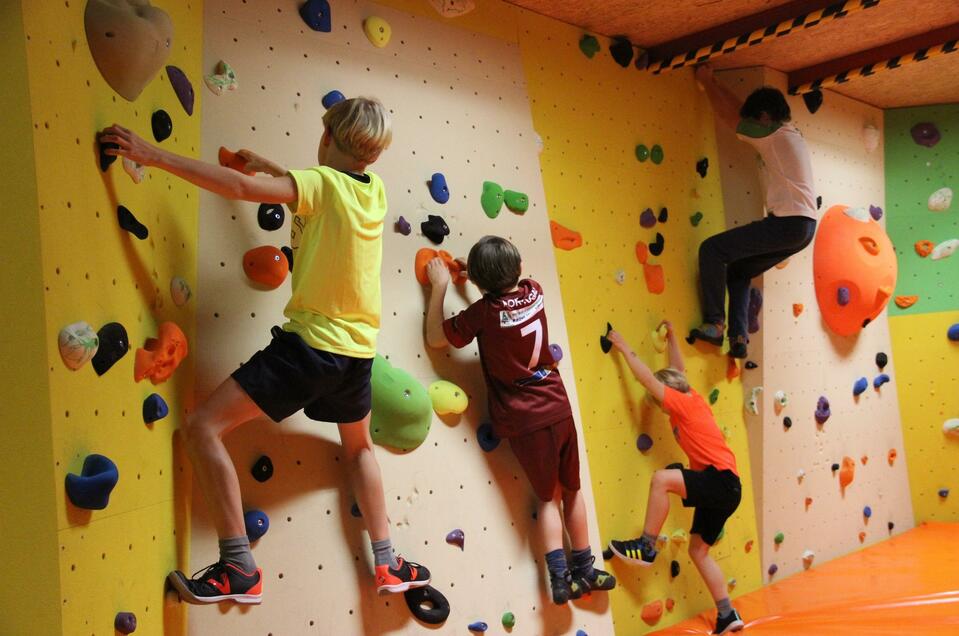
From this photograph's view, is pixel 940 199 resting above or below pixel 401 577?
above

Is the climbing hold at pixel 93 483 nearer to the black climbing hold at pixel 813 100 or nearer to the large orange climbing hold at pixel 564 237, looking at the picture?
the large orange climbing hold at pixel 564 237

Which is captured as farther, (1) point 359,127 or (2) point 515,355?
(2) point 515,355

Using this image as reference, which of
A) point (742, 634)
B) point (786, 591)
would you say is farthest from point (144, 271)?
point (786, 591)

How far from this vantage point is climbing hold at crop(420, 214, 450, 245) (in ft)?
9.64

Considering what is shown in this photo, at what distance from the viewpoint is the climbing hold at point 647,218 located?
379 cm

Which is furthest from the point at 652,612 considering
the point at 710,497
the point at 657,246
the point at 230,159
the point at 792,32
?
the point at 792,32

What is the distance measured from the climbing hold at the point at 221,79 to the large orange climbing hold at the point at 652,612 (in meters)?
2.39

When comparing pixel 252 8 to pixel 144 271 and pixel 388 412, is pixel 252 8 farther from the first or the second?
pixel 388 412

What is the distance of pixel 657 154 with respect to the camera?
12.9ft

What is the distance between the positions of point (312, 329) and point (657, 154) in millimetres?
2162

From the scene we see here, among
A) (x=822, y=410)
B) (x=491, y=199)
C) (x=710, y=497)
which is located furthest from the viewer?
(x=822, y=410)

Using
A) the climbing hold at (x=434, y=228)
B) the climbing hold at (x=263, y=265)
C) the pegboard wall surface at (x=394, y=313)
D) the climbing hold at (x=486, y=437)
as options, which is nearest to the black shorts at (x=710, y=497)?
the pegboard wall surface at (x=394, y=313)

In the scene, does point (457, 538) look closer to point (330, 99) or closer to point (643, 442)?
point (643, 442)

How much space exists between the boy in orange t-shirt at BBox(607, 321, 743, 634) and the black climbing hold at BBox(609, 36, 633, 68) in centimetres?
117
